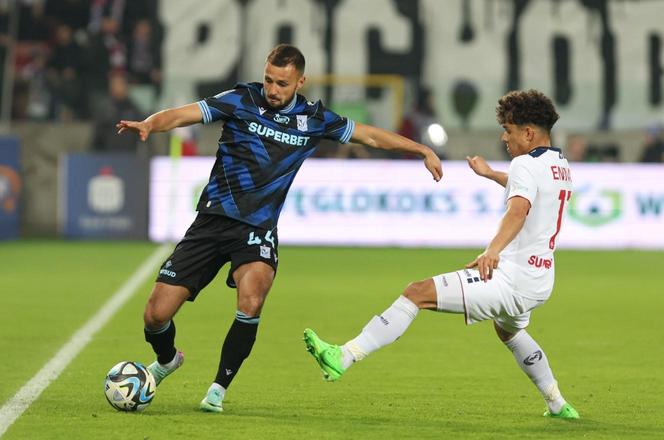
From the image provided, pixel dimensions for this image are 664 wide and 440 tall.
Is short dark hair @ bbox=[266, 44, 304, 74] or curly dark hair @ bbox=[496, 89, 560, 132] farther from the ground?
short dark hair @ bbox=[266, 44, 304, 74]

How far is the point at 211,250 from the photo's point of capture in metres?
7.12

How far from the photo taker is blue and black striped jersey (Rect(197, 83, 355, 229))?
714 cm

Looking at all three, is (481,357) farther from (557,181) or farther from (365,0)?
(365,0)

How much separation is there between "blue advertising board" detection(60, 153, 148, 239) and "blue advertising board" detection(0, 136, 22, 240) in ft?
2.43

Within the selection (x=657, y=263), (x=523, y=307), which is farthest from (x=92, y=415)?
(x=657, y=263)

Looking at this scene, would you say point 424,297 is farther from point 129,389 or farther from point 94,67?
point 94,67

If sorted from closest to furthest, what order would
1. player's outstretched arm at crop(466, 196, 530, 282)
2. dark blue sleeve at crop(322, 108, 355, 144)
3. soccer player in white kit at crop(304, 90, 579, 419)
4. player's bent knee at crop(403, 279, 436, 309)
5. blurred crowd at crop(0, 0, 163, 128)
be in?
1. player's outstretched arm at crop(466, 196, 530, 282)
2. soccer player in white kit at crop(304, 90, 579, 419)
3. player's bent knee at crop(403, 279, 436, 309)
4. dark blue sleeve at crop(322, 108, 355, 144)
5. blurred crowd at crop(0, 0, 163, 128)

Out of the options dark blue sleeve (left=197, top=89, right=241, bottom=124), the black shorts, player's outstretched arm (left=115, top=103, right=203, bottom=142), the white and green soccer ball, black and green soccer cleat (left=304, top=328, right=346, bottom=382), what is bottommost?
the white and green soccer ball

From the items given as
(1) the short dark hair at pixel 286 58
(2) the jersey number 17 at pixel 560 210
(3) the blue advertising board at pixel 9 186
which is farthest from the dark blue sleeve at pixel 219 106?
(3) the blue advertising board at pixel 9 186

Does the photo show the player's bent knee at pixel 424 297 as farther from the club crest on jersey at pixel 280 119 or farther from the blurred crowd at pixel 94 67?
the blurred crowd at pixel 94 67

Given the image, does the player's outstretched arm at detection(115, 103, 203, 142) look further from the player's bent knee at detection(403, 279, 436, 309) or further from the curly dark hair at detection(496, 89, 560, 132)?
the curly dark hair at detection(496, 89, 560, 132)

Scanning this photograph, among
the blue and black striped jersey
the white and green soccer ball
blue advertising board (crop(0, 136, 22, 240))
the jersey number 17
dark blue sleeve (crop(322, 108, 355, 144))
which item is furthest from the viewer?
blue advertising board (crop(0, 136, 22, 240))

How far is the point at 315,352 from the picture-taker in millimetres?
6410

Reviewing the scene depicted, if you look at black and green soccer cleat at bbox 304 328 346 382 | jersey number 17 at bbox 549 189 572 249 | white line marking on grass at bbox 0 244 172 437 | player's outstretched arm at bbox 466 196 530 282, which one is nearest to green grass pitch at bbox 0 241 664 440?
white line marking on grass at bbox 0 244 172 437
